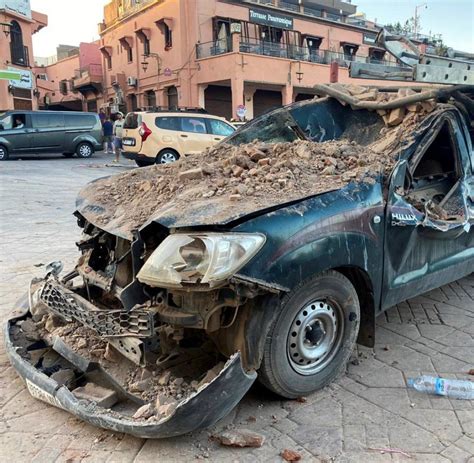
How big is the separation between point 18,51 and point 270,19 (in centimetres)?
1512

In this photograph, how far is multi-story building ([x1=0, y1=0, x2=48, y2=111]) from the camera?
1037 inches

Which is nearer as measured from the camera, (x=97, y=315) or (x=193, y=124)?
(x=97, y=315)

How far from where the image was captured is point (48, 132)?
18.9 meters

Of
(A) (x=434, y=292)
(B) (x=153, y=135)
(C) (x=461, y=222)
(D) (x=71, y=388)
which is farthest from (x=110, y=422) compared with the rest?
(B) (x=153, y=135)

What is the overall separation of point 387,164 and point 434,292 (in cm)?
209

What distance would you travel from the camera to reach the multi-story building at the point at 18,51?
26.3 m

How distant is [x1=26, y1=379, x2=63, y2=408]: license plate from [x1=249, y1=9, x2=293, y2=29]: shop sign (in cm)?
2913

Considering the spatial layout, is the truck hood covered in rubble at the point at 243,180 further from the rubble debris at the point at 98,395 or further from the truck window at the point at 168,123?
the truck window at the point at 168,123

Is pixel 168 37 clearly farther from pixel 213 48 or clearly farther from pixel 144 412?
pixel 144 412

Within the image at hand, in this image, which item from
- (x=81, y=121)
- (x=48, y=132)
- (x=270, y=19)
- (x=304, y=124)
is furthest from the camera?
(x=270, y=19)

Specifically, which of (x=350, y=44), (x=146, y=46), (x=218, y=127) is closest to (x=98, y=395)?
(x=218, y=127)

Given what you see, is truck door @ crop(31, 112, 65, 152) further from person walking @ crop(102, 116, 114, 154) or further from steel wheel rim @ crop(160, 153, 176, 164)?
steel wheel rim @ crop(160, 153, 176, 164)

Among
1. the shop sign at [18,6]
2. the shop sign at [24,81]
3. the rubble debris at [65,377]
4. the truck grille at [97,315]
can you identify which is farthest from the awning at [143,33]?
the rubble debris at [65,377]

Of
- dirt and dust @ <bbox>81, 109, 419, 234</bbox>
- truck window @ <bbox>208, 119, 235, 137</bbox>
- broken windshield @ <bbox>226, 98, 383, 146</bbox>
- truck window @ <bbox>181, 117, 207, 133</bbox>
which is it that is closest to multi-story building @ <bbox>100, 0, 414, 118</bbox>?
truck window @ <bbox>208, 119, 235, 137</bbox>
